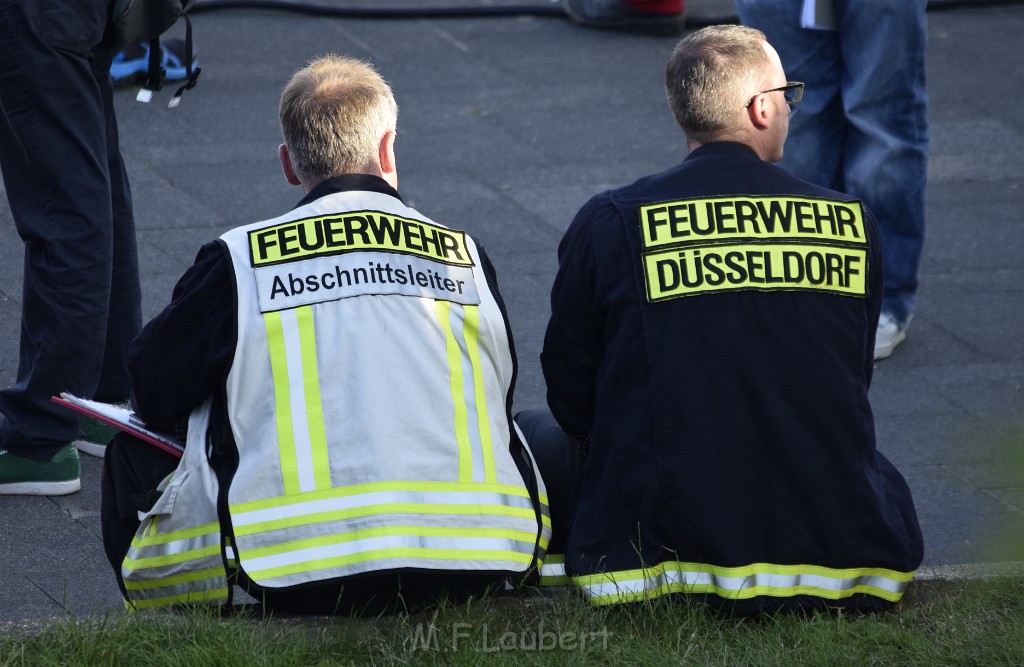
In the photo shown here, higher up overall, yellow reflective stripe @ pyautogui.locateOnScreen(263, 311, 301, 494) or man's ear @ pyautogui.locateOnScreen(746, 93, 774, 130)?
man's ear @ pyautogui.locateOnScreen(746, 93, 774, 130)

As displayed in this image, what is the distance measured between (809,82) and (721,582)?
2.46 meters

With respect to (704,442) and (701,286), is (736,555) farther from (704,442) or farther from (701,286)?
(701,286)

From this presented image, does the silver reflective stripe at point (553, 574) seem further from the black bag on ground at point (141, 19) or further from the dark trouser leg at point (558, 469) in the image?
the black bag on ground at point (141, 19)

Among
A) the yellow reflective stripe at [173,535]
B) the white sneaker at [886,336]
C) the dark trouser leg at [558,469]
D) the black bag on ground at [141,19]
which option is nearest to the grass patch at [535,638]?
the yellow reflective stripe at [173,535]

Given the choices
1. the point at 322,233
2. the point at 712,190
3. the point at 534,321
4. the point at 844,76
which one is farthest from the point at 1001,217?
the point at 322,233

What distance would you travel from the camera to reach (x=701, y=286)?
2.66 metres

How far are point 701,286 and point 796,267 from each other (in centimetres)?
18

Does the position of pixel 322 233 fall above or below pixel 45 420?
above

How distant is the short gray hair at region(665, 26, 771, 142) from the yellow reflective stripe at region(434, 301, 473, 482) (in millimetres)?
653

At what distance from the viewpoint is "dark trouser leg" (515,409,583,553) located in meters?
3.01

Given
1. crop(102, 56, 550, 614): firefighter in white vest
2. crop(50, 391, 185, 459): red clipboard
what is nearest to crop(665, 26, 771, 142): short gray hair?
crop(102, 56, 550, 614): firefighter in white vest

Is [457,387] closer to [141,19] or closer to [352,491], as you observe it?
[352,491]

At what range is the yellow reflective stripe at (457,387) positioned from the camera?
2650 mm

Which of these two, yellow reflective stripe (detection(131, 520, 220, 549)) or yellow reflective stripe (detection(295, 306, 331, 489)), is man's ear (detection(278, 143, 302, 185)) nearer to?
yellow reflective stripe (detection(295, 306, 331, 489))
